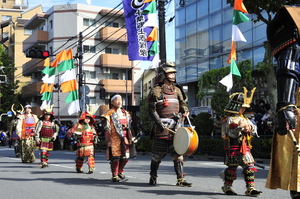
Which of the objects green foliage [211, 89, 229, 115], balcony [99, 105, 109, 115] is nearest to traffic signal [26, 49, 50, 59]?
green foliage [211, 89, 229, 115]

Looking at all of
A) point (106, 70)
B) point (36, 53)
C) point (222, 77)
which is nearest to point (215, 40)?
point (222, 77)

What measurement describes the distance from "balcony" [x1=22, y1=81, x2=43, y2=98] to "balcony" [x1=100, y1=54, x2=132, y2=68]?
27.5ft

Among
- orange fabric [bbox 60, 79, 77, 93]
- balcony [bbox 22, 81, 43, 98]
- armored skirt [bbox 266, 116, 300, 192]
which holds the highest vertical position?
balcony [bbox 22, 81, 43, 98]

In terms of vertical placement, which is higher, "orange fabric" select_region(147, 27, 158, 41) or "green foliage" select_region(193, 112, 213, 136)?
"orange fabric" select_region(147, 27, 158, 41)

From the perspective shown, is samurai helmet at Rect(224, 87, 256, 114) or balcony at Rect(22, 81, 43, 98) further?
balcony at Rect(22, 81, 43, 98)

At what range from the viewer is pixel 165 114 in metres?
7.94

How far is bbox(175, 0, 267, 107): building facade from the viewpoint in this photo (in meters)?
28.7

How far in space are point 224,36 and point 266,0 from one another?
17.8m

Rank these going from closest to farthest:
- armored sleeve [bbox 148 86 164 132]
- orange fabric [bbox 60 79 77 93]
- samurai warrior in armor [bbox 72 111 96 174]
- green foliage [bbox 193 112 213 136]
Answer: armored sleeve [bbox 148 86 164 132], samurai warrior in armor [bbox 72 111 96 174], green foliage [bbox 193 112 213 136], orange fabric [bbox 60 79 77 93]

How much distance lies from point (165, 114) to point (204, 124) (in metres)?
11.5

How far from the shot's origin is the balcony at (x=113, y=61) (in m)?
49.6

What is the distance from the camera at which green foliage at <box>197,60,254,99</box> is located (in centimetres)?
2525

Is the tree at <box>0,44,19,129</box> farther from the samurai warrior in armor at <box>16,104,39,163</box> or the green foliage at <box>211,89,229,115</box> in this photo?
the samurai warrior in armor at <box>16,104,39,163</box>

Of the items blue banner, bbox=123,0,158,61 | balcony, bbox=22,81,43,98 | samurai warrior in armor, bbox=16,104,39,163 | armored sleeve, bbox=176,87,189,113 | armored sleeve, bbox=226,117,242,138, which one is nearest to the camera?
armored sleeve, bbox=226,117,242,138
